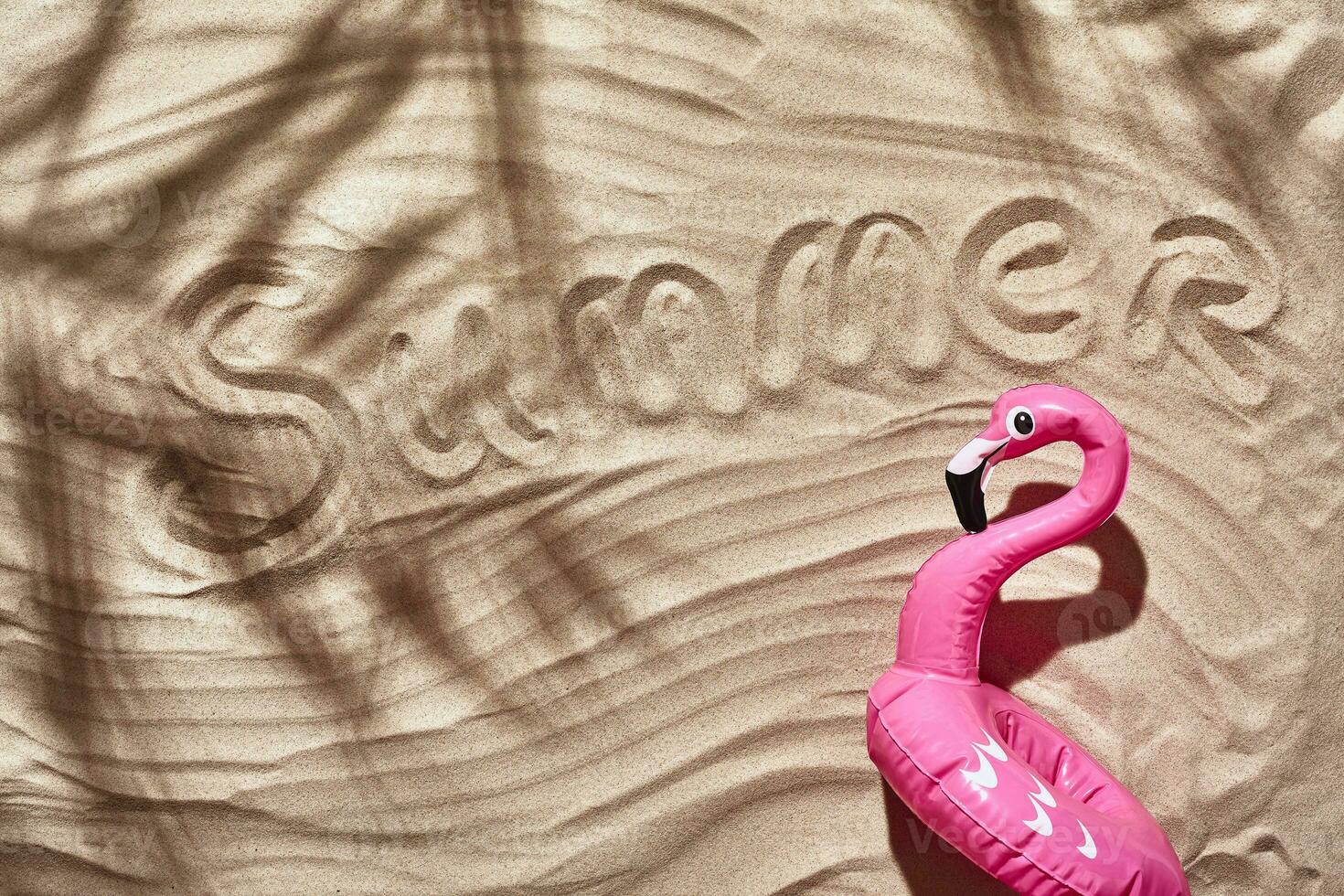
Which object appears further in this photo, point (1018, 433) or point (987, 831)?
point (1018, 433)

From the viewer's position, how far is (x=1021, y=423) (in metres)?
1.52

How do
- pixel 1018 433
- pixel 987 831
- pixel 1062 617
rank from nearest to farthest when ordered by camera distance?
pixel 987 831 → pixel 1018 433 → pixel 1062 617

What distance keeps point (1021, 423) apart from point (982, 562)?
0.22 meters

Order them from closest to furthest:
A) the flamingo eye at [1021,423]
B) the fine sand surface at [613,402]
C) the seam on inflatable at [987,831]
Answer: the seam on inflatable at [987,831]
the flamingo eye at [1021,423]
the fine sand surface at [613,402]

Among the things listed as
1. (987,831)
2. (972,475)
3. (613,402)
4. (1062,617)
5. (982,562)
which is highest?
(613,402)

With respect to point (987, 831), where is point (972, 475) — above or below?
above

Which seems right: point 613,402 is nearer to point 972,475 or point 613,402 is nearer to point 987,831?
point 972,475

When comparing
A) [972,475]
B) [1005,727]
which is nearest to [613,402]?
[972,475]

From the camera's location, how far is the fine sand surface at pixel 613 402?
1682 mm

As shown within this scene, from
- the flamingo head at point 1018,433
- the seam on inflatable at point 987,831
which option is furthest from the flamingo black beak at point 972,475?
the seam on inflatable at point 987,831

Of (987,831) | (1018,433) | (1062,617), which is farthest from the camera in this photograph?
(1062,617)

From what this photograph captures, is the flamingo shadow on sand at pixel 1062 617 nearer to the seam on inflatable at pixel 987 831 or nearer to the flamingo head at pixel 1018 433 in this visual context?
the flamingo head at pixel 1018 433

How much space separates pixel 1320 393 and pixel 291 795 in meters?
1.91

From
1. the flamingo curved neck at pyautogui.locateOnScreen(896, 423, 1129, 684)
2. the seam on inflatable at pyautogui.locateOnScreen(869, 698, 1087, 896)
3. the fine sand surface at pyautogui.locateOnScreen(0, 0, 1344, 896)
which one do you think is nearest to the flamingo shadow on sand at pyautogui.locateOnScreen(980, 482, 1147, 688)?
the fine sand surface at pyautogui.locateOnScreen(0, 0, 1344, 896)
